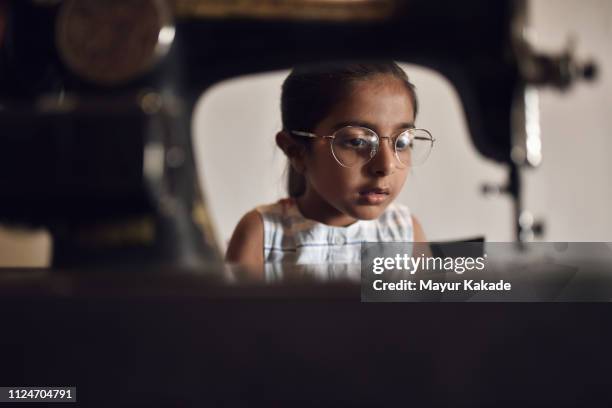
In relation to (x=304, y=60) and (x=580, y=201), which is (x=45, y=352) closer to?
(x=304, y=60)

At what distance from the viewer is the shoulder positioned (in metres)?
0.35

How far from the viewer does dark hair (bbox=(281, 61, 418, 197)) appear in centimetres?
32

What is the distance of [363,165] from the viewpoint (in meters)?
0.31

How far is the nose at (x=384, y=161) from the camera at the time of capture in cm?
31

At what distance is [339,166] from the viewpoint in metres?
0.32

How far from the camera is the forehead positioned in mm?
310

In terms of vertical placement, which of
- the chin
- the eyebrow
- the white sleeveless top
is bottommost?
Answer: the white sleeveless top

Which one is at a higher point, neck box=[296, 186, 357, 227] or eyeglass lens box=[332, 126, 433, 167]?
eyeglass lens box=[332, 126, 433, 167]

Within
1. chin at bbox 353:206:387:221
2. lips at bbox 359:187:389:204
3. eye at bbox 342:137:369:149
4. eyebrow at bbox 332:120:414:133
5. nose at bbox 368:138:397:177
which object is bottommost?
chin at bbox 353:206:387:221

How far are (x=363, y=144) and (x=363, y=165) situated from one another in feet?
0.04

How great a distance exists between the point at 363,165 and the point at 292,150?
0.16ft

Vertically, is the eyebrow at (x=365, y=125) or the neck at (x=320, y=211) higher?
Result: the eyebrow at (x=365, y=125)

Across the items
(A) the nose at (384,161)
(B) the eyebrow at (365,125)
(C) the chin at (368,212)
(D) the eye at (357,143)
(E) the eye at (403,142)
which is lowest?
(C) the chin at (368,212)

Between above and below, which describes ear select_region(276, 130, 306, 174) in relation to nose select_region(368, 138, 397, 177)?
above
